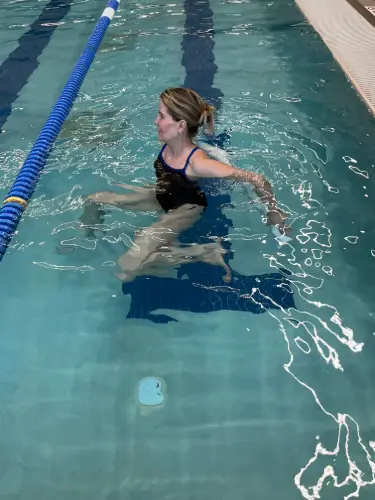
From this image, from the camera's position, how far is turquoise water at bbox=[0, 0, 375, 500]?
189 cm

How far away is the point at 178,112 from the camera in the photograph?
2.54 metres

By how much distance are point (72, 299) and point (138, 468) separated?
3.15 feet

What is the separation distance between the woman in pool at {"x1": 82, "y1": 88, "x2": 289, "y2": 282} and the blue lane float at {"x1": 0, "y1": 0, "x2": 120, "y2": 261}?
0.69 metres

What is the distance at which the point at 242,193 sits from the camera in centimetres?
306

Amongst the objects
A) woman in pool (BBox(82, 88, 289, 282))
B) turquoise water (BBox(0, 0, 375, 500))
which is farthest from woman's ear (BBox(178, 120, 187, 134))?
turquoise water (BBox(0, 0, 375, 500))

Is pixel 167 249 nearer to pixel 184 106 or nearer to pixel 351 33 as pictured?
pixel 184 106

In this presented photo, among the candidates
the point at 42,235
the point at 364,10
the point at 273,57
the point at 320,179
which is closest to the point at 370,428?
the point at 320,179

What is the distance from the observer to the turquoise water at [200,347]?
189 cm

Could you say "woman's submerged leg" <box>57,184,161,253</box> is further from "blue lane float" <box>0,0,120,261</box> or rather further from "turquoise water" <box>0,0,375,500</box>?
"blue lane float" <box>0,0,120,261</box>

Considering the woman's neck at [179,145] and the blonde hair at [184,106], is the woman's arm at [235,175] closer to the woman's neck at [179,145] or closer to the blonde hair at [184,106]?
the woman's neck at [179,145]

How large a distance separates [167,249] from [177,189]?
13.1 inches

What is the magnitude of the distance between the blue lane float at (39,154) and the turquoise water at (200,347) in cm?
8

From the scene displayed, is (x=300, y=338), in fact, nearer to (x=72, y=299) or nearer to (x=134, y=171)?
(x=72, y=299)

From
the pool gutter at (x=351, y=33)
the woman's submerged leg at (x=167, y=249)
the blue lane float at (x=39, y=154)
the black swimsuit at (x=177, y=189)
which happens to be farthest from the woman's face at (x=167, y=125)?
the pool gutter at (x=351, y=33)
